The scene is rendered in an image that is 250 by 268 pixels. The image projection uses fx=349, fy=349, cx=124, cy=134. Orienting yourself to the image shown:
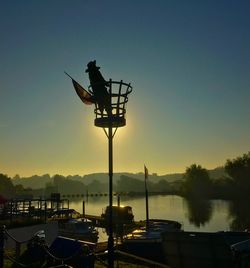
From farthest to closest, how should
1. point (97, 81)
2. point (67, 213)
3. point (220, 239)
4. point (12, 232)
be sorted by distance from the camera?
1. point (67, 213)
2. point (12, 232)
3. point (220, 239)
4. point (97, 81)

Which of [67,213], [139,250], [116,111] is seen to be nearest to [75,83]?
[116,111]

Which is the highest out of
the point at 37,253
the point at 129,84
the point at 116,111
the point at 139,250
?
the point at 129,84

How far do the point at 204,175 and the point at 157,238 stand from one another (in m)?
148

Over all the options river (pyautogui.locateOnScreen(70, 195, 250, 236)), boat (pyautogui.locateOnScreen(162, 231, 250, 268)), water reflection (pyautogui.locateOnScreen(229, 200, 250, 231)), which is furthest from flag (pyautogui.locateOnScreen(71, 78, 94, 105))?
river (pyautogui.locateOnScreen(70, 195, 250, 236))

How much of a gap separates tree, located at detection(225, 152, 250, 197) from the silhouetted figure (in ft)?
475

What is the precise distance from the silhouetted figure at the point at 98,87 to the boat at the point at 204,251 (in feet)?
23.5

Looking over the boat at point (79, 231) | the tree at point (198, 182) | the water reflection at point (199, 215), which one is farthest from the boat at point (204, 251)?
the tree at point (198, 182)

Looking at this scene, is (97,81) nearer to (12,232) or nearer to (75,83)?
(75,83)

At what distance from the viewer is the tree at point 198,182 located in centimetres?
17212

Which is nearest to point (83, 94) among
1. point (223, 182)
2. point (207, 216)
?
point (207, 216)

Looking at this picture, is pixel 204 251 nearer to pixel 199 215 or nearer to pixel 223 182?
pixel 199 215

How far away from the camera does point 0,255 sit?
12594 mm

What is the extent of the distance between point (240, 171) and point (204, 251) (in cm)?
14168

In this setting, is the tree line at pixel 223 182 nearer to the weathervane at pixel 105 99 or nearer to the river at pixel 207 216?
the river at pixel 207 216
